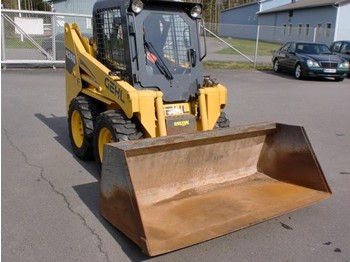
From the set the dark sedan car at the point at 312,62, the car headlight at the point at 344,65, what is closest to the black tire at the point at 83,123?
the dark sedan car at the point at 312,62

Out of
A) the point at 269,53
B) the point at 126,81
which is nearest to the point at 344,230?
the point at 126,81

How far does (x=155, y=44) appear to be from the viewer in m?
5.43

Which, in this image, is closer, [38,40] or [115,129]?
[115,129]

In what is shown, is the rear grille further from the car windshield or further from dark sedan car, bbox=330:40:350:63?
dark sedan car, bbox=330:40:350:63

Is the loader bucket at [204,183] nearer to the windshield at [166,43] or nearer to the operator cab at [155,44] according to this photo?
the operator cab at [155,44]

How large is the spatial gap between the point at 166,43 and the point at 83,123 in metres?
1.66

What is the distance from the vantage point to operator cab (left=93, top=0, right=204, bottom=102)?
5254mm

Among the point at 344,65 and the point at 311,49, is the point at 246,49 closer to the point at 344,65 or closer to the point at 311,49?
the point at 311,49

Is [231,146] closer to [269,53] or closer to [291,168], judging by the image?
[291,168]

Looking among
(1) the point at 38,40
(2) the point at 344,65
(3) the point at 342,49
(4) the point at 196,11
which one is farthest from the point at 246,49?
(4) the point at 196,11

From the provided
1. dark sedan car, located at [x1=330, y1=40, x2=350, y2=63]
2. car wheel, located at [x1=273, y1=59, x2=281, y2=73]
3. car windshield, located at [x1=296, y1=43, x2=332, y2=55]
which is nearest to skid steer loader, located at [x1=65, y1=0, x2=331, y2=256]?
car windshield, located at [x1=296, y1=43, x2=332, y2=55]

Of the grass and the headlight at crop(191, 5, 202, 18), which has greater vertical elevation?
the headlight at crop(191, 5, 202, 18)

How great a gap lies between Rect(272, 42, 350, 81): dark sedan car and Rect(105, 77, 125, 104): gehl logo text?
13335 millimetres

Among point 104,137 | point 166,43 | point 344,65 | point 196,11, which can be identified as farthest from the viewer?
point 344,65
